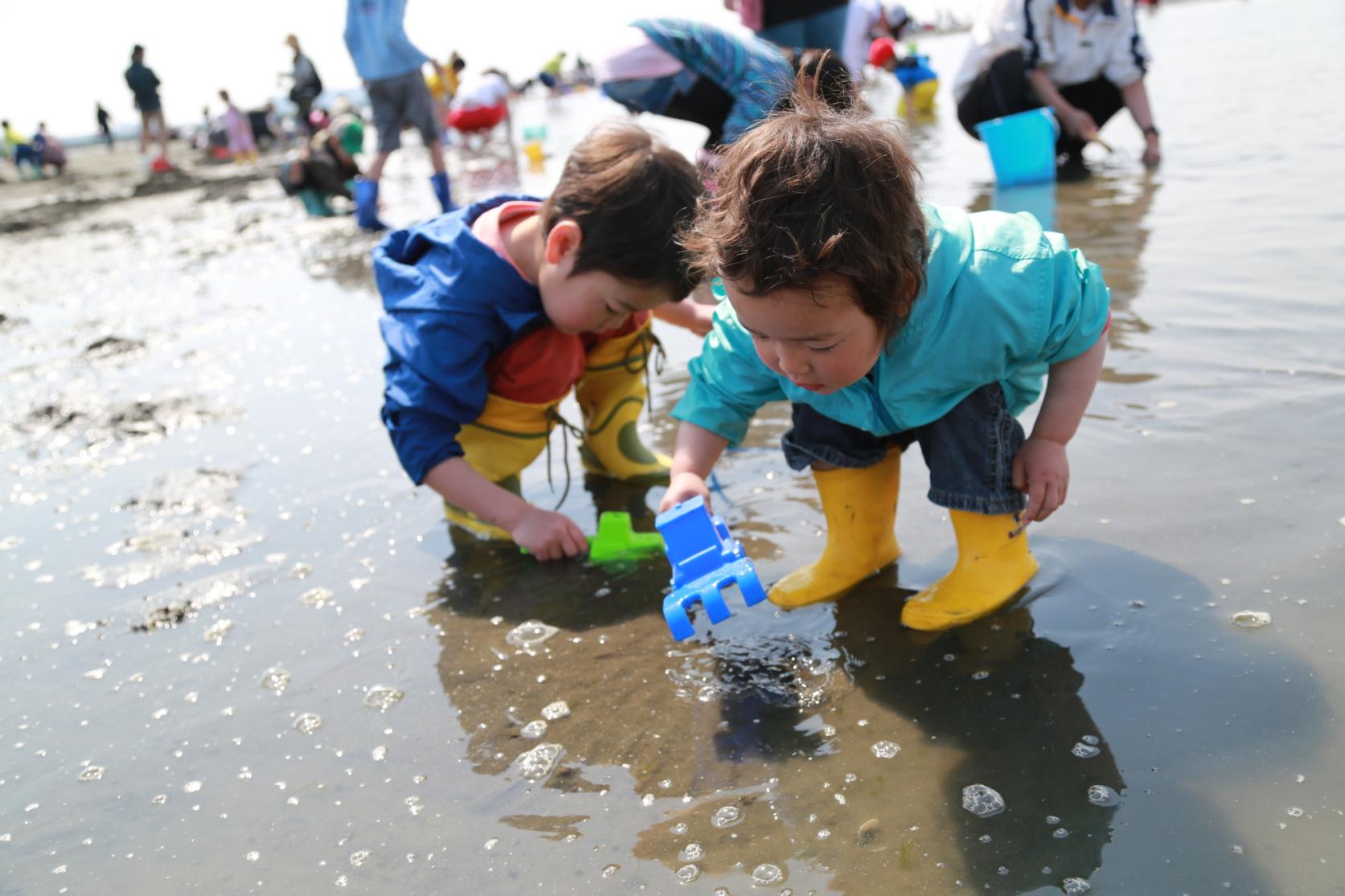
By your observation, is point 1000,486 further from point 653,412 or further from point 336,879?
point 653,412

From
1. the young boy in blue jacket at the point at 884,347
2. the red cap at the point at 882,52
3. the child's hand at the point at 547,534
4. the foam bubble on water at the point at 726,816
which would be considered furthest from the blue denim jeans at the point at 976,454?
the red cap at the point at 882,52

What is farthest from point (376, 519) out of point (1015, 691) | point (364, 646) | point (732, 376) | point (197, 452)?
point (1015, 691)

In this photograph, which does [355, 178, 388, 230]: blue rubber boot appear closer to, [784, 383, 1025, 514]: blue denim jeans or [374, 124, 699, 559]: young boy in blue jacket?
[374, 124, 699, 559]: young boy in blue jacket

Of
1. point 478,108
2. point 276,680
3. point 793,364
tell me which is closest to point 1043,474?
point 793,364

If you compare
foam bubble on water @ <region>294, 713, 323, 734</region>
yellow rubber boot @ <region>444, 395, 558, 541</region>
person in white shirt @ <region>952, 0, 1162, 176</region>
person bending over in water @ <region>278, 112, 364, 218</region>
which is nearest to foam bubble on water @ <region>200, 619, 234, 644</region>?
foam bubble on water @ <region>294, 713, 323, 734</region>

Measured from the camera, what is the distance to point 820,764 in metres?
1.48

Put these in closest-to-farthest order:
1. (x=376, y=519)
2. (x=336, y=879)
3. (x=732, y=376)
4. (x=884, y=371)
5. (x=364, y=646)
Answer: (x=336, y=879)
(x=884, y=371)
(x=732, y=376)
(x=364, y=646)
(x=376, y=519)

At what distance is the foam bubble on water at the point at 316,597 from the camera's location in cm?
216

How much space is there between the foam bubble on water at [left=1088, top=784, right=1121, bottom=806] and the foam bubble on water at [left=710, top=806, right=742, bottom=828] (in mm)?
443

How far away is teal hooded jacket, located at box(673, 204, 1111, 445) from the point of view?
5.26 feet

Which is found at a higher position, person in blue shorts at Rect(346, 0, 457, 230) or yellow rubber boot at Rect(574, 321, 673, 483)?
person in blue shorts at Rect(346, 0, 457, 230)

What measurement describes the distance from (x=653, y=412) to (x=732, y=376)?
1.20 m

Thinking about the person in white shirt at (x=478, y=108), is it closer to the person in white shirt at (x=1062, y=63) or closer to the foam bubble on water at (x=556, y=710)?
the person in white shirt at (x=1062, y=63)

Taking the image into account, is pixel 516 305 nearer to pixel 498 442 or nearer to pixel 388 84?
pixel 498 442
